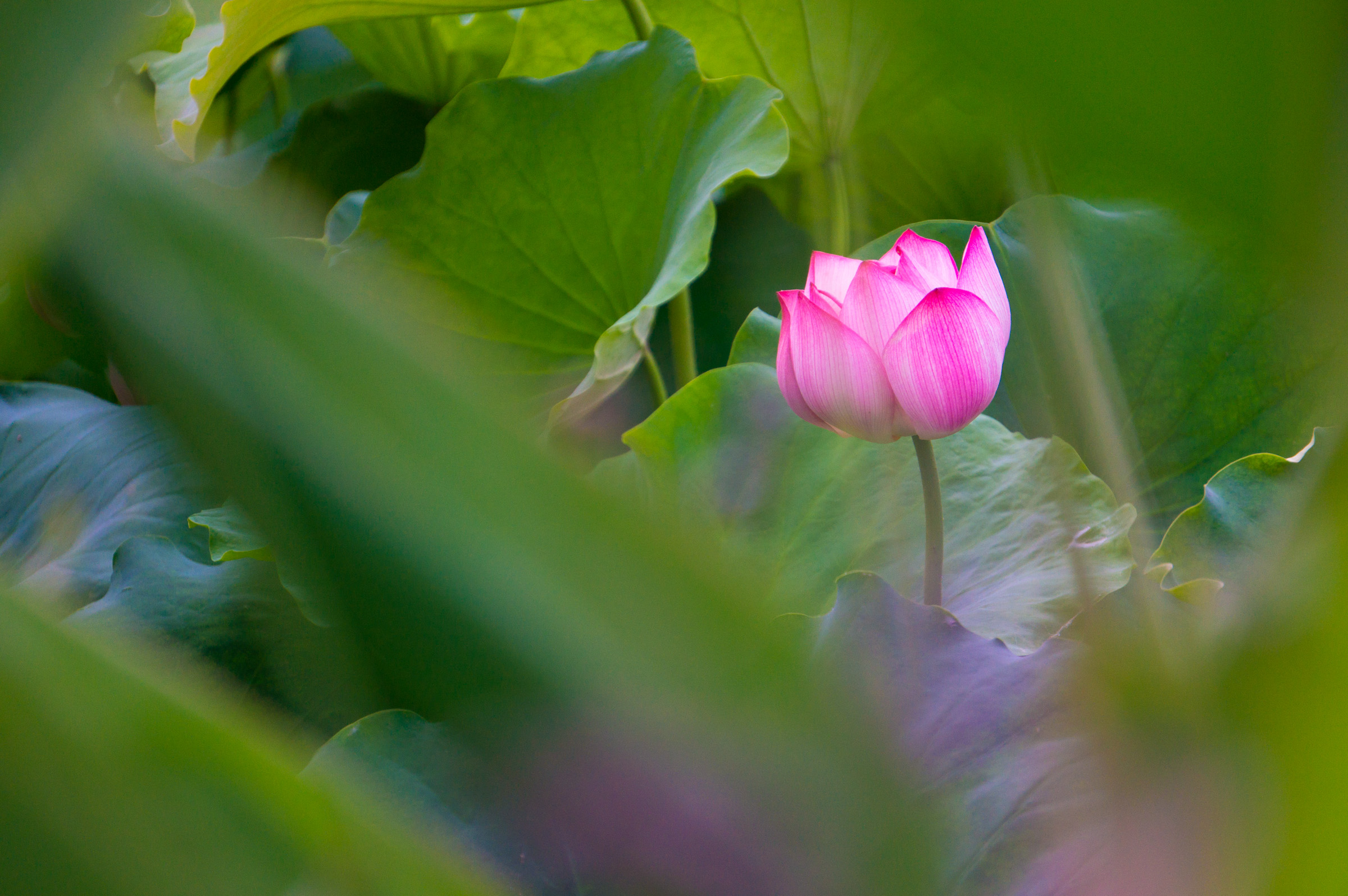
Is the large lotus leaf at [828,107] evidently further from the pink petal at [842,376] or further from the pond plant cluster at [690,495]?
the pink petal at [842,376]

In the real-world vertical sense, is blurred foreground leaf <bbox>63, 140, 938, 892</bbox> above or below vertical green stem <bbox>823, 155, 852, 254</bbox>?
above

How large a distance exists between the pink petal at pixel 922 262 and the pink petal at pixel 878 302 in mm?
13

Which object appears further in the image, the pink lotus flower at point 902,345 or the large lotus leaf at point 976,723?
the pink lotus flower at point 902,345

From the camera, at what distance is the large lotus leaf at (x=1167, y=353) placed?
52 centimetres

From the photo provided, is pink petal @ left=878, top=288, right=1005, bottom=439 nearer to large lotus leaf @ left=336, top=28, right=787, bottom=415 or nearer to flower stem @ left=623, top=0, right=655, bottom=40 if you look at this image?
large lotus leaf @ left=336, top=28, right=787, bottom=415

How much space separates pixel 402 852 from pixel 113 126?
0.15 feet

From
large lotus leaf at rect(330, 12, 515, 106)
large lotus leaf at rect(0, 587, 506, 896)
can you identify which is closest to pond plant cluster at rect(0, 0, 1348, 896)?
large lotus leaf at rect(0, 587, 506, 896)

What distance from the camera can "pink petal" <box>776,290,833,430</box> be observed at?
376 mm

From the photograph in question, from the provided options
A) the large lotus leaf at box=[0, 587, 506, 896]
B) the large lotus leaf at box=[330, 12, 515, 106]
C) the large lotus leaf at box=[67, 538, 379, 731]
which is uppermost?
the large lotus leaf at box=[330, 12, 515, 106]

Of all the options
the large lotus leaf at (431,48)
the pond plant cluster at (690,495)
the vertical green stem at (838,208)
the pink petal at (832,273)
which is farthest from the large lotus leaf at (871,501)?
the large lotus leaf at (431,48)

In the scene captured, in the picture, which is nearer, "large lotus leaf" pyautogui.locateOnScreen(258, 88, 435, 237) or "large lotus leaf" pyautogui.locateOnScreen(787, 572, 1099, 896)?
"large lotus leaf" pyautogui.locateOnScreen(787, 572, 1099, 896)

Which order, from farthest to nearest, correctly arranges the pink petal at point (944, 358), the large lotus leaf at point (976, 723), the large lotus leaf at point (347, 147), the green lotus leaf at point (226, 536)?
1. the large lotus leaf at point (347, 147)
2. the green lotus leaf at point (226, 536)
3. the pink petal at point (944, 358)
4. the large lotus leaf at point (976, 723)

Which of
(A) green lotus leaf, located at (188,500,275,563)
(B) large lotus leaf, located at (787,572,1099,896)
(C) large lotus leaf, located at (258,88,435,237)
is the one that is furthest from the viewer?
(C) large lotus leaf, located at (258,88,435,237)

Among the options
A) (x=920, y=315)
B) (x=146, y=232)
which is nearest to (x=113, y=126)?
(x=146, y=232)
